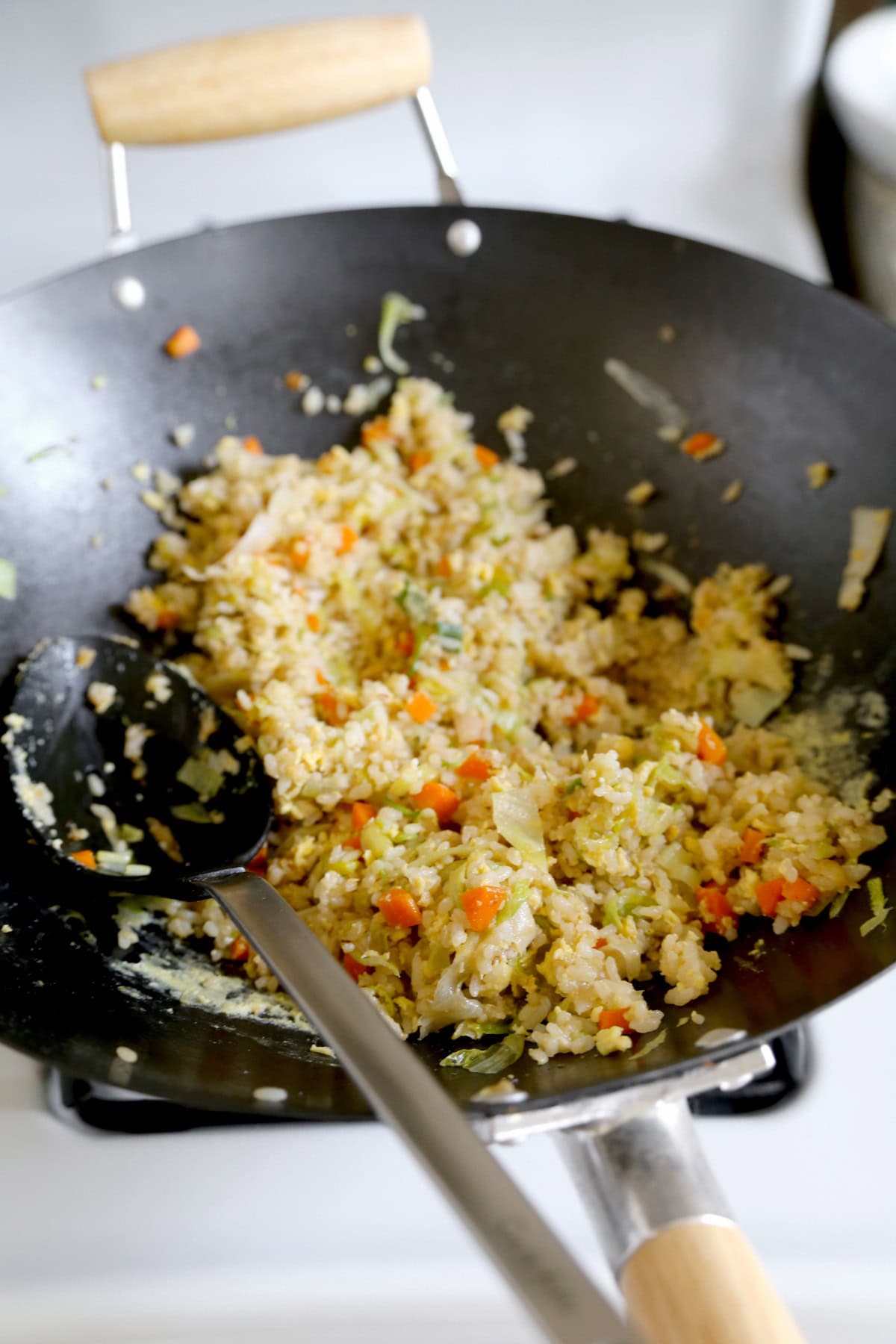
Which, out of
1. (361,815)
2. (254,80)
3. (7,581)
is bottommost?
(361,815)

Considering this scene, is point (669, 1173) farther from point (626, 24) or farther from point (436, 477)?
point (626, 24)

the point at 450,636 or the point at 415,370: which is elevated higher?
the point at 415,370

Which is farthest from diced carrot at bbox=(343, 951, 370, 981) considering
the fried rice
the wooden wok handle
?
the wooden wok handle

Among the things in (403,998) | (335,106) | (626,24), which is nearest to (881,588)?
(403,998)

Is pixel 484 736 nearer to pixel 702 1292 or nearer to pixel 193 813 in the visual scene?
pixel 193 813

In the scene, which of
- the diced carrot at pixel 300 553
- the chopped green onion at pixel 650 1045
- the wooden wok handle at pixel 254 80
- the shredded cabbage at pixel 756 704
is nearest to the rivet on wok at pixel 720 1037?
the chopped green onion at pixel 650 1045

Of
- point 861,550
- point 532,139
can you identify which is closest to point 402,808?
point 861,550

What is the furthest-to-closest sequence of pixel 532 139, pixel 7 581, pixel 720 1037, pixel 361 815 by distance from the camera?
1. pixel 532 139
2. pixel 7 581
3. pixel 361 815
4. pixel 720 1037
